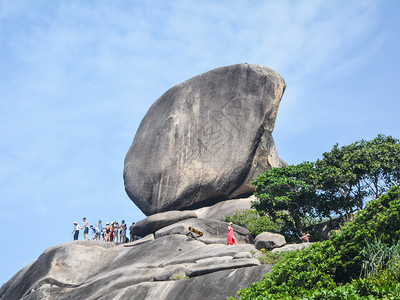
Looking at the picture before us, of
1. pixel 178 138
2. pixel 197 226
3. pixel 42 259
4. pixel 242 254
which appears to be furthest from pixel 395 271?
pixel 178 138

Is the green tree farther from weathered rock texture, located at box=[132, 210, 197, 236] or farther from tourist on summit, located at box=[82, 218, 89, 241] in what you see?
tourist on summit, located at box=[82, 218, 89, 241]

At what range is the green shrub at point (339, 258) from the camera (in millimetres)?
15156

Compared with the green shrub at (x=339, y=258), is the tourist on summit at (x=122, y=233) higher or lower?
higher

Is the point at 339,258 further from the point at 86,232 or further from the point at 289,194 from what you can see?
the point at 86,232

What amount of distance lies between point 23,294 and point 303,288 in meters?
21.8

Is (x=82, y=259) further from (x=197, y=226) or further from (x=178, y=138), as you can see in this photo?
(x=178, y=138)

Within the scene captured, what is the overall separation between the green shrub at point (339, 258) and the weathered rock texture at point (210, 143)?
21.5 metres

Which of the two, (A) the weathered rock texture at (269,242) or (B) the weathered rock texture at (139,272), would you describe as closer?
(B) the weathered rock texture at (139,272)

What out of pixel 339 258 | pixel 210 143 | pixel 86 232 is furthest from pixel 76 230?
pixel 339 258

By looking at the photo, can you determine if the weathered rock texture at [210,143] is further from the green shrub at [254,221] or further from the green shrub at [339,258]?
the green shrub at [339,258]

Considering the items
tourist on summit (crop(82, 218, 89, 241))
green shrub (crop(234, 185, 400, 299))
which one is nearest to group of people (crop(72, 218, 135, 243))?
tourist on summit (crop(82, 218, 89, 241))

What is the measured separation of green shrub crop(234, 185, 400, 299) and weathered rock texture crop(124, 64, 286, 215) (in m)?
21.5

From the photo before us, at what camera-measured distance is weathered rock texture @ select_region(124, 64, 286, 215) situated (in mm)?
37812

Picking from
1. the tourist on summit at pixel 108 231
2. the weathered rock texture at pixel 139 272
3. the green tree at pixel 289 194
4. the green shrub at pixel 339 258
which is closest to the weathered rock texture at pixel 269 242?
the weathered rock texture at pixel 139 272
